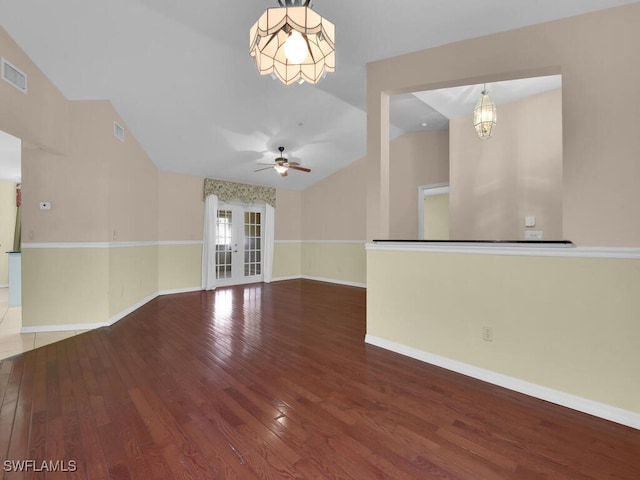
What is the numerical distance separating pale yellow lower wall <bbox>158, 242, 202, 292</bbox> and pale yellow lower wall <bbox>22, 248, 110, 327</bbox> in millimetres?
1982

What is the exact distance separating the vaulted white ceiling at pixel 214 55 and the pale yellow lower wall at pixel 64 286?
1901 mm

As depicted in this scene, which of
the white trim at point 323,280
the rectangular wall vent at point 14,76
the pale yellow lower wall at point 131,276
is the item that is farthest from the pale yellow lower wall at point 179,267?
the rectangular wall vent at point 14,76

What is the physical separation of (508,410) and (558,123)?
11.3ft

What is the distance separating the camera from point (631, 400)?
1.76 metres

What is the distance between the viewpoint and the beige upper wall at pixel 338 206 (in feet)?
21.9

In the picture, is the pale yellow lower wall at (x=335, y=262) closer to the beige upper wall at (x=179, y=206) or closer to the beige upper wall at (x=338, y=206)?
the beige upper wall at (x=338, y=206)

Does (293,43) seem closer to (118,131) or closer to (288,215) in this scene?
(118,131)

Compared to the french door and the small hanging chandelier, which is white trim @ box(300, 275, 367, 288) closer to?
the french door

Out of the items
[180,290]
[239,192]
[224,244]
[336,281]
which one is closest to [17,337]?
[180,290]

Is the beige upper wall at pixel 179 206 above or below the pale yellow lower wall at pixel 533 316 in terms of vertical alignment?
above

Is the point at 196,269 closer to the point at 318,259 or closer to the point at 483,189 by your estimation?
the point at 318,259

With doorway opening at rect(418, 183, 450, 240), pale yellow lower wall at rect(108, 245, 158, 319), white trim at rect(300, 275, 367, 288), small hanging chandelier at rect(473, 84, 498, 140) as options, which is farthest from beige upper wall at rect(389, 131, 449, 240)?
pale yellow lower wall at rect(108, 245, 158, 319)

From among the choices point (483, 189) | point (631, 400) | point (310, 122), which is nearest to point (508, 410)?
point (631, 400)

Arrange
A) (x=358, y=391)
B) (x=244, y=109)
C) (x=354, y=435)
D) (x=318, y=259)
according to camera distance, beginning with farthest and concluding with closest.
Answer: (x=318, y=259) → (x=244, y=109) → (x=358, y=391) → (x=354, y=435)
